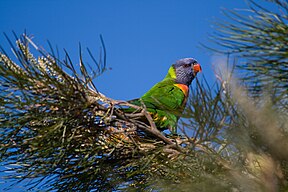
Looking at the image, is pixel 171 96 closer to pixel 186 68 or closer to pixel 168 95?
pixel 168 95

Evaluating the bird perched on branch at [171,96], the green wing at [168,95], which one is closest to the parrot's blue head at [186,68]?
the bird perched on branch at [171,96]

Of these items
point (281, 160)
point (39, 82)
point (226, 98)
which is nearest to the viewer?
point (281, 160)

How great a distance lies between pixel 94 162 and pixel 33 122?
244 mm

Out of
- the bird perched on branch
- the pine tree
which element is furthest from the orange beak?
the pine tree

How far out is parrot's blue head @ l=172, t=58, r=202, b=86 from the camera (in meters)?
3.06

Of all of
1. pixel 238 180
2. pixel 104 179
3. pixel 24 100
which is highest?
pixel 24 100

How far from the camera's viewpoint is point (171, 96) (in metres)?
2.24

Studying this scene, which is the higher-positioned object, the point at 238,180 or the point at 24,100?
the point at 24,100

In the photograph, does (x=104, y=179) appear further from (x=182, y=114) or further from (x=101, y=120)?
(x=182, y=114)

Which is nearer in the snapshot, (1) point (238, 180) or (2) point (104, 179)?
(1) point (238, 180)

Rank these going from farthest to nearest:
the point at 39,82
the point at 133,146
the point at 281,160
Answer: the point at 133,146 → the point at 39,82 → the point at 281,160

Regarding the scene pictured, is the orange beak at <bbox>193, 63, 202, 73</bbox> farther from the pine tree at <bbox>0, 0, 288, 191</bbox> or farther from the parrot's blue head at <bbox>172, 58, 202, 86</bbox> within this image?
the pine tree at <bbox>0, 0, 288, 191</bbox>

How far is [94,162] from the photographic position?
1.29 metres

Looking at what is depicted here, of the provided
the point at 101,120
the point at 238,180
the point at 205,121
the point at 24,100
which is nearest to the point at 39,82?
the point at 24,100
